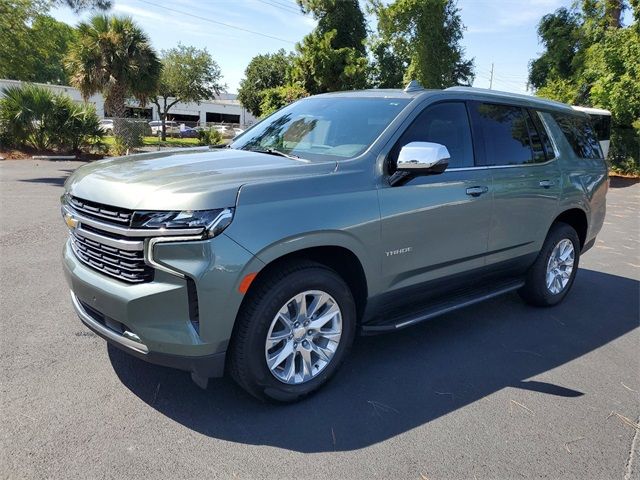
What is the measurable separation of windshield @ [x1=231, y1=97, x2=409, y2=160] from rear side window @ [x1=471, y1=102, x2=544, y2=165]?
2.94ft

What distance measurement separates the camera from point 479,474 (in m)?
2.68

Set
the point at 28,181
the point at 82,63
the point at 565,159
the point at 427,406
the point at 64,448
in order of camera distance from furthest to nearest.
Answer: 1. the point at 82,63
2. the point at 28,181
3. the point at 565,159
4. the point at 427,406
5. the point at 64,448

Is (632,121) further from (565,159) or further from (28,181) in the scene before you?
(28,181)

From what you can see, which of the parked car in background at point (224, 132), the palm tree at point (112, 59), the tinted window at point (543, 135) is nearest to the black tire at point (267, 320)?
the tinted window at point (543, 135)

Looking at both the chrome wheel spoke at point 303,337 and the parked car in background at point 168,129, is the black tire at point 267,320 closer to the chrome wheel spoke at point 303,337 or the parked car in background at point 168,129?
the chrome wheel spoke at point 303,337

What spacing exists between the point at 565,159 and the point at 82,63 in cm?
1908

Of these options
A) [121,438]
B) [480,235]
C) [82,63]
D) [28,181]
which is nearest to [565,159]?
[480,235]

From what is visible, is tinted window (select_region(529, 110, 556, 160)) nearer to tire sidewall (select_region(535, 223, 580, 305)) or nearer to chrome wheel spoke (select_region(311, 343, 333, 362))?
tire sidewall (select_region(535, 223, 580, 305))

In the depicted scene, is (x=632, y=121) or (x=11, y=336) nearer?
(x=11, y=336)

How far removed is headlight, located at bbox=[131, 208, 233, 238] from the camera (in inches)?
104

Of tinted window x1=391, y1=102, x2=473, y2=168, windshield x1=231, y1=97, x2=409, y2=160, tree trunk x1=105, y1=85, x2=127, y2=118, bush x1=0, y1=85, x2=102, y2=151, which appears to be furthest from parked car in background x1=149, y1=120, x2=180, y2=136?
tinted window x1=391, y1=102, x2=473, y2=168

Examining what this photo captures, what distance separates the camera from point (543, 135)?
16.3 feet

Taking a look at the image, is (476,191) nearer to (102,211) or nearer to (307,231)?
(307,231)

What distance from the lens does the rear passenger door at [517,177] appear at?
4285 mm
